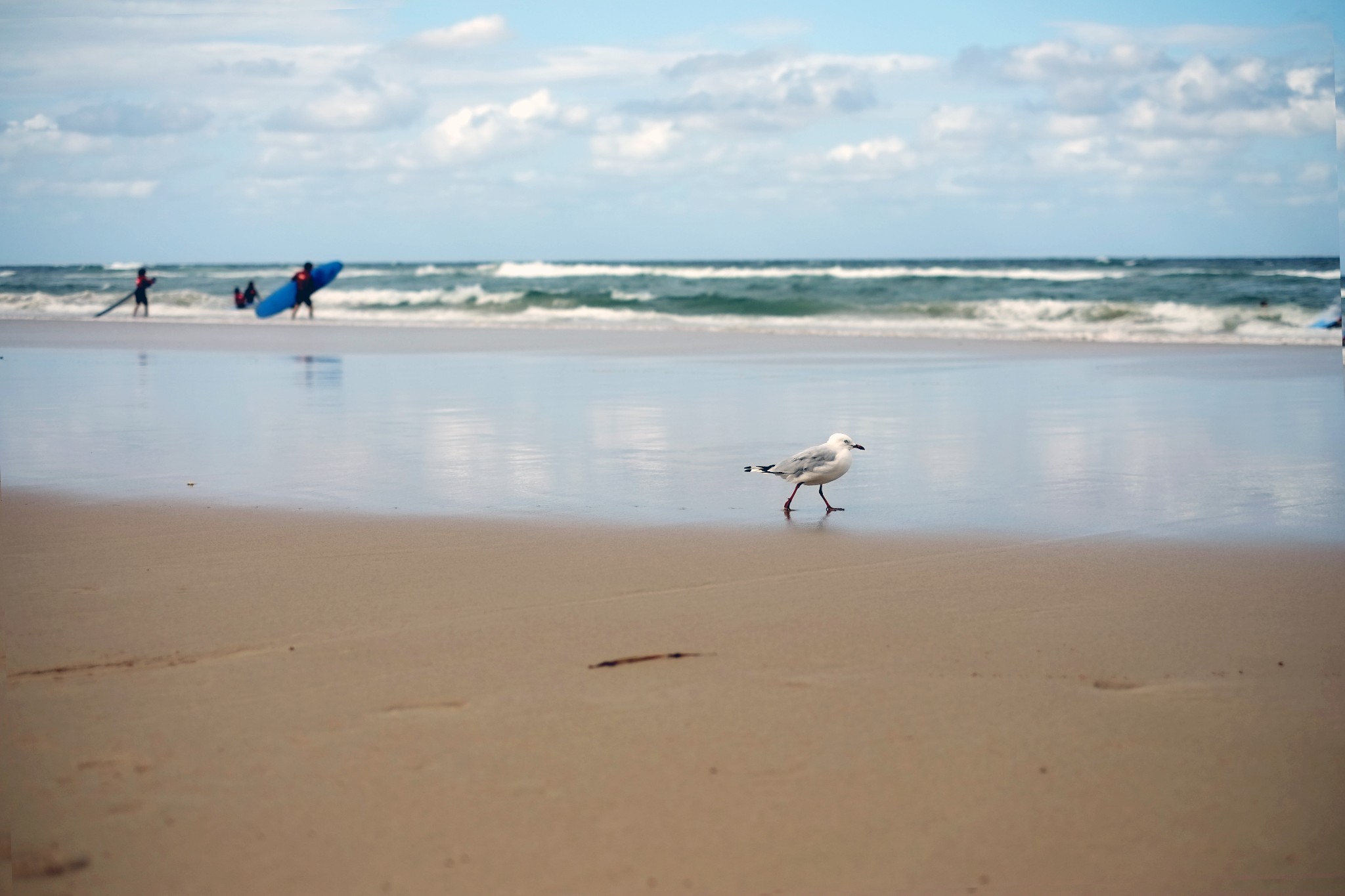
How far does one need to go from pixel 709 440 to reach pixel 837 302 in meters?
26.4

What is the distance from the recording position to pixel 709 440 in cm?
900

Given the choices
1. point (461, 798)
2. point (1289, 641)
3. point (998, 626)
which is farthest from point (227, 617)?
point (1289, 641)

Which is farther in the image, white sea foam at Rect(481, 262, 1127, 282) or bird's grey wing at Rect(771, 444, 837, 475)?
white sea foam at Rect(481, 262, 1127, 282)

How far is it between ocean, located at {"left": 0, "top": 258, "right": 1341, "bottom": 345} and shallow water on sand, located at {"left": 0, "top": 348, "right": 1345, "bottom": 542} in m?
9.88

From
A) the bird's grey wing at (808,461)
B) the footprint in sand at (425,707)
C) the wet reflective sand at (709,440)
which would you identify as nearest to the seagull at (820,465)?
the bird's grey wing at (808,461)

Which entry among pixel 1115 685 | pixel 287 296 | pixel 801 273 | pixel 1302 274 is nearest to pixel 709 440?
pixel 1115 685

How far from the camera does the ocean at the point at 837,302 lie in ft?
85.5

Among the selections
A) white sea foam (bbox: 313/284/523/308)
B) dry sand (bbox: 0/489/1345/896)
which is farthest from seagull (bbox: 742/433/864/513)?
white sea foam (bbox: 313/284/523/308)

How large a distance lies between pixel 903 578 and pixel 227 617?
261 centimetres

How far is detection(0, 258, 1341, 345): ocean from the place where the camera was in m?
26.0

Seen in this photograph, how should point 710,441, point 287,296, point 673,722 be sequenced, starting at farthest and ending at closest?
point 287,296 → point 710,441 → point 673,722

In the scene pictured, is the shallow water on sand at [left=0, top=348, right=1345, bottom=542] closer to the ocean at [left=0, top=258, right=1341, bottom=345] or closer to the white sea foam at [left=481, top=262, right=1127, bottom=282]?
the ocean at [left=0, top=258, right=1341, bottom=345]

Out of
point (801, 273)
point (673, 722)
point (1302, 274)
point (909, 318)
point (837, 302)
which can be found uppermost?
point (801, 273)

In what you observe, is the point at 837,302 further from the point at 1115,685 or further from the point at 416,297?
the point at 1115,685
